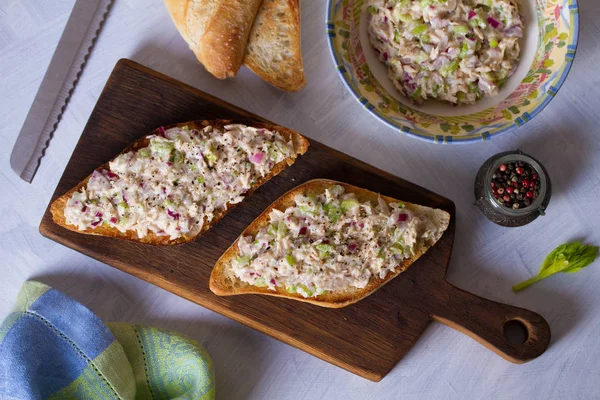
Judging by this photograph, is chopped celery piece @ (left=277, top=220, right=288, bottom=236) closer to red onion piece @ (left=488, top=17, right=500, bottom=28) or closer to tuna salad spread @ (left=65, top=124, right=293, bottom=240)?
tuna salad spread @ (left=65, top=124, right=293, bottom=240)

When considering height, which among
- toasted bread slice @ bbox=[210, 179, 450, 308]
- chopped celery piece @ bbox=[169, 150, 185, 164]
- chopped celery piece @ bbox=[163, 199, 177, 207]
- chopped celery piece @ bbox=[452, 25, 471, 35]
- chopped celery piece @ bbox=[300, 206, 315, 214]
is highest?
chopped celery piece @ bbox=[452, 25, 471, 35]

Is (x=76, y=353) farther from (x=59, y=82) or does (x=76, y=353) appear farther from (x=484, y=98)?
(x=484, y=98)

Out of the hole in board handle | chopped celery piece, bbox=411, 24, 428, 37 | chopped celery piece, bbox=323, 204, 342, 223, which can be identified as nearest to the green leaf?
the hole in board handle

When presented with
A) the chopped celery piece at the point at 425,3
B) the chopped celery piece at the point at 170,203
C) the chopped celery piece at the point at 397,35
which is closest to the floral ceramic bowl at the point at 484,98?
the chopped celery piece at the point at 397,35

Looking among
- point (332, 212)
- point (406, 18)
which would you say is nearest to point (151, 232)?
point (332, 212)

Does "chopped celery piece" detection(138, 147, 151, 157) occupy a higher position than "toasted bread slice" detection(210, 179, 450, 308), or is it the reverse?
"chopped celery piece" detection(138, 147, 151, 157)

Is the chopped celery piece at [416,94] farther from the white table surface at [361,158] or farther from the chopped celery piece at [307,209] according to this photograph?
the chopped celery piece at [307,209]
